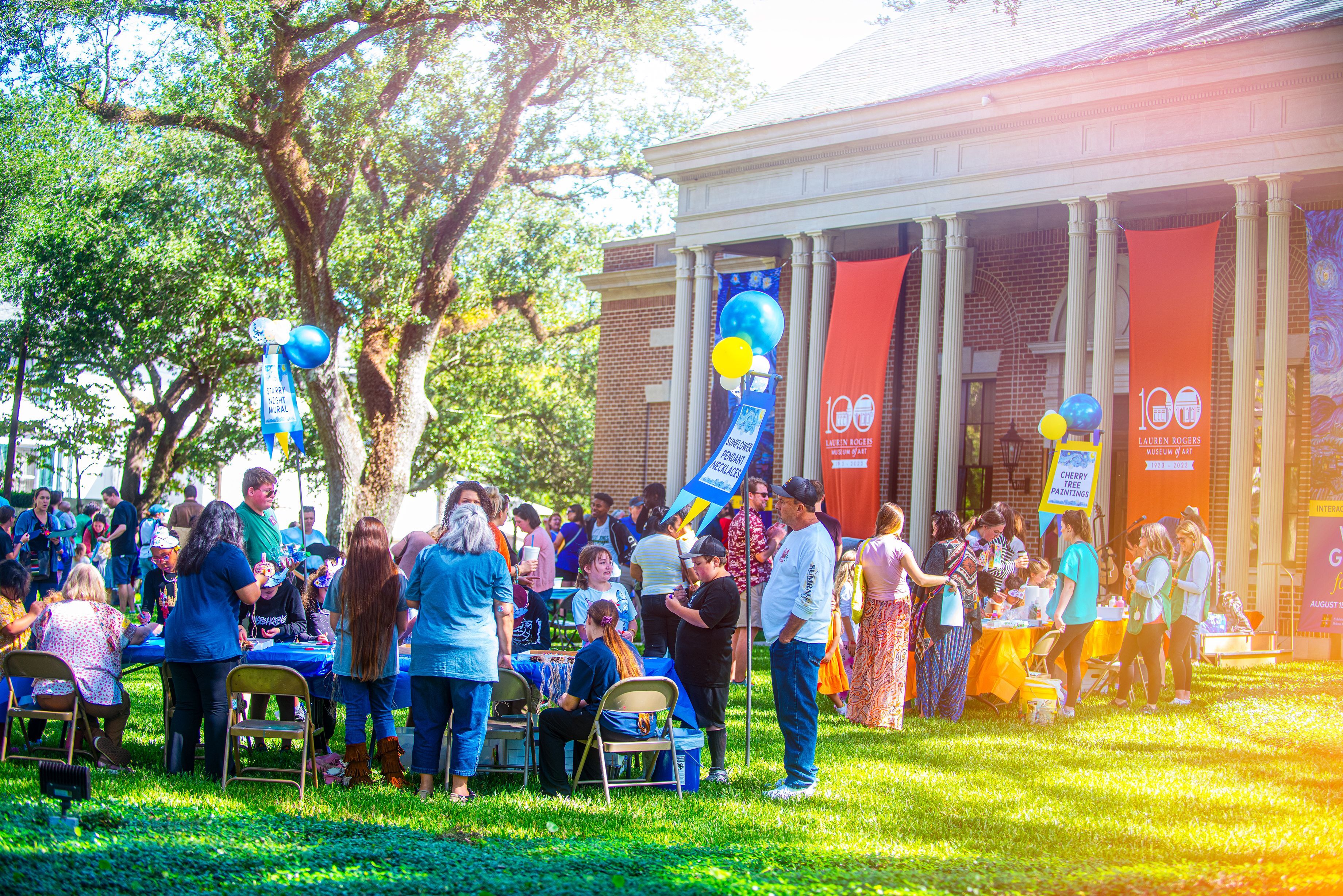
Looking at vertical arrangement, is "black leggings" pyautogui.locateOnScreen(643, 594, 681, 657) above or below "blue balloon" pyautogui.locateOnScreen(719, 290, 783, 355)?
below

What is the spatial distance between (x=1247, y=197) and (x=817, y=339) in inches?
272

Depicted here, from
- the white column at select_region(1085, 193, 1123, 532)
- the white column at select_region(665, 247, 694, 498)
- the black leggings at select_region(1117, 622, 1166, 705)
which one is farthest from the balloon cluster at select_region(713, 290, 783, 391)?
the white column at select_region(665, 247, 694, 498)

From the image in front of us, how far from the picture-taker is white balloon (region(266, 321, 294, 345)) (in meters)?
12.0

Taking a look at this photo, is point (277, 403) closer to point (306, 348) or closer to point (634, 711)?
point (306, 348)

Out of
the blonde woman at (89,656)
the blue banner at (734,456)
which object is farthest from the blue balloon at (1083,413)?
the blonde woman at (89,656)

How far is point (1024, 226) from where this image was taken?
63.2ft

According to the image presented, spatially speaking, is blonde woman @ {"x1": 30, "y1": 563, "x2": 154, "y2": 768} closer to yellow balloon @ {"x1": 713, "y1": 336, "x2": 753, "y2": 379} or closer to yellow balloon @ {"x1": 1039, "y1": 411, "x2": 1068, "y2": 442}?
yellow balloon @ {"x1": 713, "y1": 336, "x2": 753, "y2": 379}

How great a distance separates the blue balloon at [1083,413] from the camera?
14477 mm

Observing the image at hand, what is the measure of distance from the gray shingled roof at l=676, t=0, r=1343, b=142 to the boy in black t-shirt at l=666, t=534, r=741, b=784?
471 inches

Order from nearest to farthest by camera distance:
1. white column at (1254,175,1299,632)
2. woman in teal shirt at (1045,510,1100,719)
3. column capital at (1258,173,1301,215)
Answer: woman in teal shirt at (1045,510,1100,719)
white column at (1254,175,1299,632)
column capital at (1258,173,1301,215)

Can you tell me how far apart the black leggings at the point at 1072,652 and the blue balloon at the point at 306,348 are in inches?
334

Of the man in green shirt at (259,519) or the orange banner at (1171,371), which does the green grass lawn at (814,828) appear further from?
the orange banner at (1171,371)

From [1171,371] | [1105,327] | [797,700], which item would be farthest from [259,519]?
[1105,327]

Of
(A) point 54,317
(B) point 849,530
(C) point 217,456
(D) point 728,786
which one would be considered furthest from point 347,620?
(C) point 217,456
